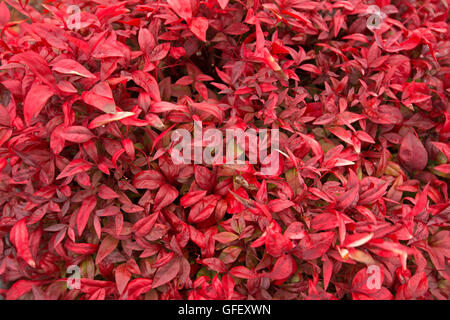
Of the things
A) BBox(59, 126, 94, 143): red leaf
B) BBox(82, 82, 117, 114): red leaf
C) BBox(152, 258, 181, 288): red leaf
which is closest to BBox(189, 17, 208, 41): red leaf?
BBox(82, 82, 117, 114): red leaf

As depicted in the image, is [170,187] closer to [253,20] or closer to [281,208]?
[281,208]

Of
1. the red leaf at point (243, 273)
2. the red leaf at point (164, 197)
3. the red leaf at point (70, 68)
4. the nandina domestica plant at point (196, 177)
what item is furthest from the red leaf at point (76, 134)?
the red leaf at point (243, 273)

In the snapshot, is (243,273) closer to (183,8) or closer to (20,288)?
(20,288)

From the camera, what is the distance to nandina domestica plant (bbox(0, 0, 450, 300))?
93 cm

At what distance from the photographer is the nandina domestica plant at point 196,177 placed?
93cm

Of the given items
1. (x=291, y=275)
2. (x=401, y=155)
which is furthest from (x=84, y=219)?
(x=401, y=155)

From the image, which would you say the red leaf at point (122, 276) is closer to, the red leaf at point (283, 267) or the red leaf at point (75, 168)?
the red leaf at point (75, 168)

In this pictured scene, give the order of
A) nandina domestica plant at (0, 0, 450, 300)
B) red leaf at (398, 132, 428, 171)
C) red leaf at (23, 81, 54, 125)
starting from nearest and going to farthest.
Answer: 1. red leaf at (23, 81, 54, 125)
2. nandina domestica plant at (0, 0, 450, 300)
3. red leaf at (398, 132, 428, 171)

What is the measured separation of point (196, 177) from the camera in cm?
100

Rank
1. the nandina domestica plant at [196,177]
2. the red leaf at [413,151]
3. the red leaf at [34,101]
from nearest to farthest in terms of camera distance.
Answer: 1. the red leaf at [34,101]
2. the nandina domestica plant at [196,177]
3. the red leaf at [413,151]

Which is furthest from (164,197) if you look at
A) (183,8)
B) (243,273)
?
(183,8)

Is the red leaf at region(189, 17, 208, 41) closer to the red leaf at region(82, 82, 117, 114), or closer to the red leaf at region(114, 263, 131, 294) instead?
the red leaf at region(82, 82, 117, 114)

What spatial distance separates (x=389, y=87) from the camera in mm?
1184
